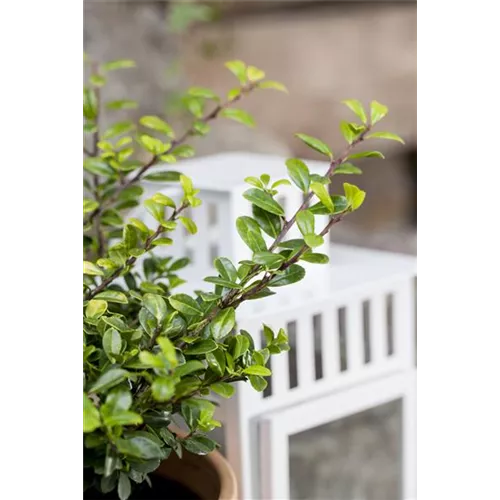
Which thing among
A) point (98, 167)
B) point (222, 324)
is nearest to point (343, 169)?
point (222, 324)

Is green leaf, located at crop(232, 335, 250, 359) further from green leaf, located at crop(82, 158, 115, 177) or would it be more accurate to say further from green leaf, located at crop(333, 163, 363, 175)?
green leaf, located at crop(82, 158, 115, 177)

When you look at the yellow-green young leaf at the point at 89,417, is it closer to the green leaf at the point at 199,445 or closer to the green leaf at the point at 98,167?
the green leaf at the point at 199,445

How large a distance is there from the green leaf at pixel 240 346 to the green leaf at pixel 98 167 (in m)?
0.28

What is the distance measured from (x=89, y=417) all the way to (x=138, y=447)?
0.04 m

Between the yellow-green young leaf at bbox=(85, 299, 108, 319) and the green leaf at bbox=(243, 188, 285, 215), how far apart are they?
13 centimetres

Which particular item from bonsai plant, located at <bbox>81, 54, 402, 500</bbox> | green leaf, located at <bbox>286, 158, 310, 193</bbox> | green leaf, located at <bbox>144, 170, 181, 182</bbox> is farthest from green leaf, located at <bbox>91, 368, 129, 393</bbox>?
green leaf, located at <bbox>144, 170, 181, 182</bbox>

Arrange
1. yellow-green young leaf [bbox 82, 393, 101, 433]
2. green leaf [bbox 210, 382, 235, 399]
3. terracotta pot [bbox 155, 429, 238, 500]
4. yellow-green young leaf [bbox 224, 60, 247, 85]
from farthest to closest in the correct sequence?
1. yellow-green young leaf [bbox 224, 60, 247, 85]
2. terracotta pot [bbox 155, 429, 238, 500]
3. green leaf [bbox 210, 382, 235, 399]
4. yellow-green young leaf [bbox 82, 393, 101, 433]

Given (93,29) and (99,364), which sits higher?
(93,29)

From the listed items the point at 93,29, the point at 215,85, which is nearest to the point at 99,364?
the point at 93,29

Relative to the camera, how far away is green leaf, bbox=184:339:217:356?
1.65 feet

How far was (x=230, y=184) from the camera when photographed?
2.82 feet

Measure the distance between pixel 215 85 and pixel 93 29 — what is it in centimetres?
88
